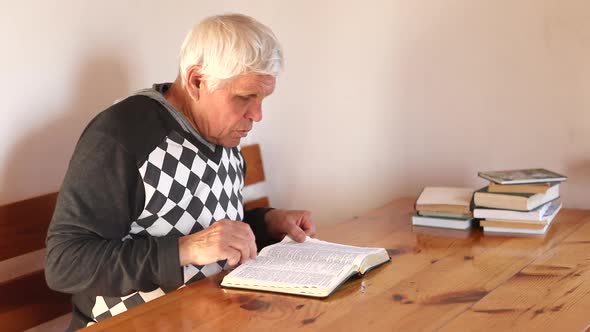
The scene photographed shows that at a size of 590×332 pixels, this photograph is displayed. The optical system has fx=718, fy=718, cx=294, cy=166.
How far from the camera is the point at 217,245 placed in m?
1.42

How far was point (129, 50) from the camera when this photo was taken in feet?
6.56

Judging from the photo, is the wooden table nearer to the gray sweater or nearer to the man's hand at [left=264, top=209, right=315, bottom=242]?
the gray sweater

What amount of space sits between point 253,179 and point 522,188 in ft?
3.04

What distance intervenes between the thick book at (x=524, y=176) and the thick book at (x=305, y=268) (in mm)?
401

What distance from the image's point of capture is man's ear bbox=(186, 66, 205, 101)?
5.24ft

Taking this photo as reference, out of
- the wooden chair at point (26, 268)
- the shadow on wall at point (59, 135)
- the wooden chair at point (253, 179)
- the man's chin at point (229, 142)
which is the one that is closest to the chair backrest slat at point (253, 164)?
the wooden chair at point (253, 179)

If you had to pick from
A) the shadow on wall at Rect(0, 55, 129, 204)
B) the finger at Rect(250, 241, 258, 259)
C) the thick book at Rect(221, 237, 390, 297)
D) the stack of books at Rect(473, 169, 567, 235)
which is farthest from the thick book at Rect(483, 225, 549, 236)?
the shadow on wall at Rect(0, 55, 129, 204)

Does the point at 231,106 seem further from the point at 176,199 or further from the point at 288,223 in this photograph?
the point at 288,223

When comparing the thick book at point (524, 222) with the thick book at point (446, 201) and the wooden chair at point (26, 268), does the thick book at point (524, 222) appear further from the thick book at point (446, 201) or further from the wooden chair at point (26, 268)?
the wooden chair at point (26, 268)

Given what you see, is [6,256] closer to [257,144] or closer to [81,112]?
[81,112]

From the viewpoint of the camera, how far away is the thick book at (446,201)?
1.78 meters

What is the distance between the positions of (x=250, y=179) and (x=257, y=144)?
0.14m

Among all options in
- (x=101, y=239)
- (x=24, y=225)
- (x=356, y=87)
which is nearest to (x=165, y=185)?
(x=101, y=239)

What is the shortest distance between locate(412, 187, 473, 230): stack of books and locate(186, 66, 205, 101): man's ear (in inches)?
25.0
